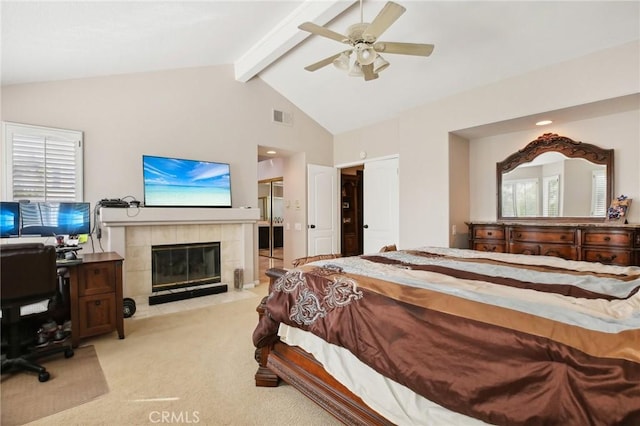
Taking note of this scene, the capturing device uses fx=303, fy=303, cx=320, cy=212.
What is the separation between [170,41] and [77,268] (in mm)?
2634

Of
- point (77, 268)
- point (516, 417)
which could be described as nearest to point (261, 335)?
point (516, 417)

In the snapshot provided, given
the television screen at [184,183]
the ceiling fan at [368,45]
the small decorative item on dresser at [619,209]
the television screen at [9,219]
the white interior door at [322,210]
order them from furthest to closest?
the white interior door at [322,210], the television screen at [184,183], the small decorative item on dresser at [619,209], the television screen at [9,219], the ceiling fan at [368,45]

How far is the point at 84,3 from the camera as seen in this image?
2.41 meters

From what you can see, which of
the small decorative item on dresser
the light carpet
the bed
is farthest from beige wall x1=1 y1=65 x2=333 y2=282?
the small decorative item on dresser

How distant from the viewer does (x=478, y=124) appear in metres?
3.92

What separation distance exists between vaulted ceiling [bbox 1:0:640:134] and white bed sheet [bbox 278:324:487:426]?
10.3ft

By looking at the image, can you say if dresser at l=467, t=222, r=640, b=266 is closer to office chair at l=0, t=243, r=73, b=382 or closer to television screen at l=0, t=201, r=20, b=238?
office chair at l=0, t=243, r=73, b=382

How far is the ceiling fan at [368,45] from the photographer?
231 cm

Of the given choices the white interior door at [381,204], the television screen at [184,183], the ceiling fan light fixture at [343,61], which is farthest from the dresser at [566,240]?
the television screen at [184,183]

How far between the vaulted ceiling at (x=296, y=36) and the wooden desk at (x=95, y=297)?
201cm

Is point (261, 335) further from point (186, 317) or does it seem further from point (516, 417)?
point (186, 317)

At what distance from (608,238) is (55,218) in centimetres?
591

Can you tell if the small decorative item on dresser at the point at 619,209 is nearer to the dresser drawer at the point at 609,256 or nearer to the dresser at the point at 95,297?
the dresser drawer at the point at 609,256

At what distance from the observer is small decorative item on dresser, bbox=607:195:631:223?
3334 mm
